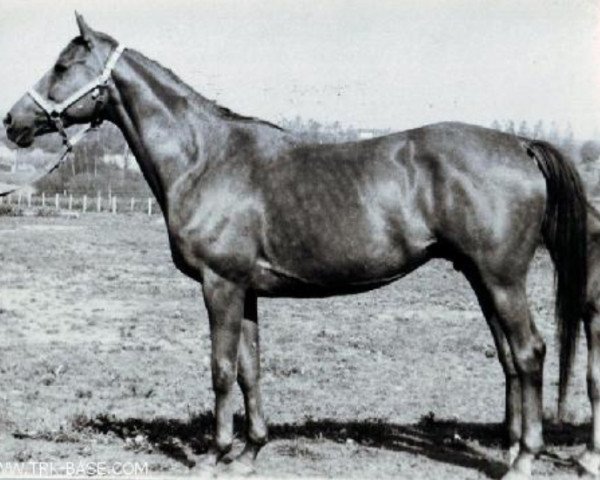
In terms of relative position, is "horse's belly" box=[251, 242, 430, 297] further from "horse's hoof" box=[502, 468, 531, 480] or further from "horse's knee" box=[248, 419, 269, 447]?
"horse's hoof" box=[502, 468, 531, 480]

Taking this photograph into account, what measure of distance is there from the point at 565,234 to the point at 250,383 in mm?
2513

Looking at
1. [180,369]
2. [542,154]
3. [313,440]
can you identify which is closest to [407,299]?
[180,369]

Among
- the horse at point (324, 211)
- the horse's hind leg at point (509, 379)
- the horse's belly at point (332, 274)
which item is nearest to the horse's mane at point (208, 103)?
the horse at point (324, 211)

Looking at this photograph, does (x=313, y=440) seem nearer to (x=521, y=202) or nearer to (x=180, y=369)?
(x=521, y=202)

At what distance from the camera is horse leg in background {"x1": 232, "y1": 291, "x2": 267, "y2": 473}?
607 cm

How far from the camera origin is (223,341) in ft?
18.9

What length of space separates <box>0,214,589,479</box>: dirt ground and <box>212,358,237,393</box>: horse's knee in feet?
2.34

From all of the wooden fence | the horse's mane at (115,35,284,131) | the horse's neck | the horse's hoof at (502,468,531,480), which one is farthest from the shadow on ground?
the wooden fence

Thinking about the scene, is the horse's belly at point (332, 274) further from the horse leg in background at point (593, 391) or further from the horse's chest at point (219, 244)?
the horse leg in background at point (593, 391)

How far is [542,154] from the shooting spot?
5723 mm

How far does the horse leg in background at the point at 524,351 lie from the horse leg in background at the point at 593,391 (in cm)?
63

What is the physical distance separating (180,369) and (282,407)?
2.04 m

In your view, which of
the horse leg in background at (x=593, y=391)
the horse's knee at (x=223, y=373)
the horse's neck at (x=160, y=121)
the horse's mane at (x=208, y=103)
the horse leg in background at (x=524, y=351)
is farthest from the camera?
the horse's mane at (x=208, y=103)

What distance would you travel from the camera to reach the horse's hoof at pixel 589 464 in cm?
585
